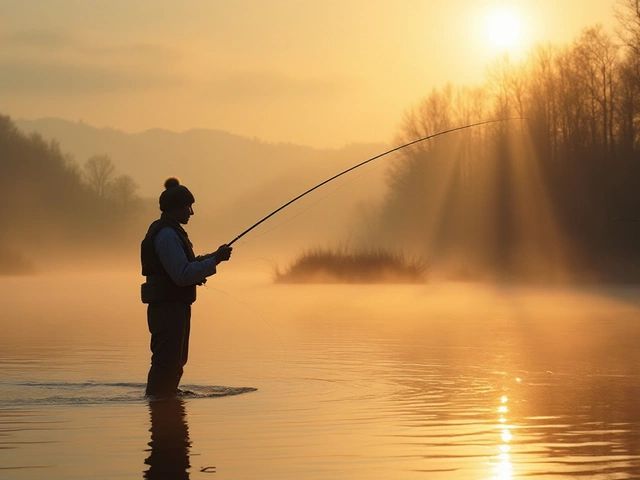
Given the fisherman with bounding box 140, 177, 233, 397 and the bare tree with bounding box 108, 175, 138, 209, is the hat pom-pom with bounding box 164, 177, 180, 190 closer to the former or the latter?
the fisherman with bounding box 140, 177, 233, 397

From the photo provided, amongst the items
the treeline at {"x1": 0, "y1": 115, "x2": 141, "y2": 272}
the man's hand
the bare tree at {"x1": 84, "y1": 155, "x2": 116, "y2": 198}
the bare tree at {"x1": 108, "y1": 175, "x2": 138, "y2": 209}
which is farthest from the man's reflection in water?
the bare tree at {"x1": 84, "y1": 155, "x2": 116, "y2": 198}

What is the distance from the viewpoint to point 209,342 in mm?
15516

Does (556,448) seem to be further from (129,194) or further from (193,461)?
(129,194)

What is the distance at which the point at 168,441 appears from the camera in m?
7.19

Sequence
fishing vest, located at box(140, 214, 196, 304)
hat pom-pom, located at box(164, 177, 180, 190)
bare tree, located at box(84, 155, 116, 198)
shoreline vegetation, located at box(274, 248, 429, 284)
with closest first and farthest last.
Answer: fishing vest, located at box(140, 214, 196, 304)
hat pom-pom, located at box(164, 177, 180, 190)
shoreline vegetation, located at box(274, 248, 429, 284)
bare tree, located at box(84, 155, 116, 198)

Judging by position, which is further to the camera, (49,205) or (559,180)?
(49,205)

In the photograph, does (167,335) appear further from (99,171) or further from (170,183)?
(99,171)

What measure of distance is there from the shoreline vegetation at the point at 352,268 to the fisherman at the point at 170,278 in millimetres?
26704

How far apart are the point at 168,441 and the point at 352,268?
94.5ft

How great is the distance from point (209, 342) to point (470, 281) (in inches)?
1022

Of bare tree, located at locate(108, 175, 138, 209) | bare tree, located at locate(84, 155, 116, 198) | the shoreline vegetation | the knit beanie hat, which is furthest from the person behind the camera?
bare tree, located at locate(84, 155, 116, 198)

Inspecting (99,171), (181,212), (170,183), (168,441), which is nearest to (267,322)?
(170,183)

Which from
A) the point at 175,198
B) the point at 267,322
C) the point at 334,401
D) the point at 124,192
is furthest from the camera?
the point at 124,192

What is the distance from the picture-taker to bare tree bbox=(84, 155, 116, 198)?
102000mm
